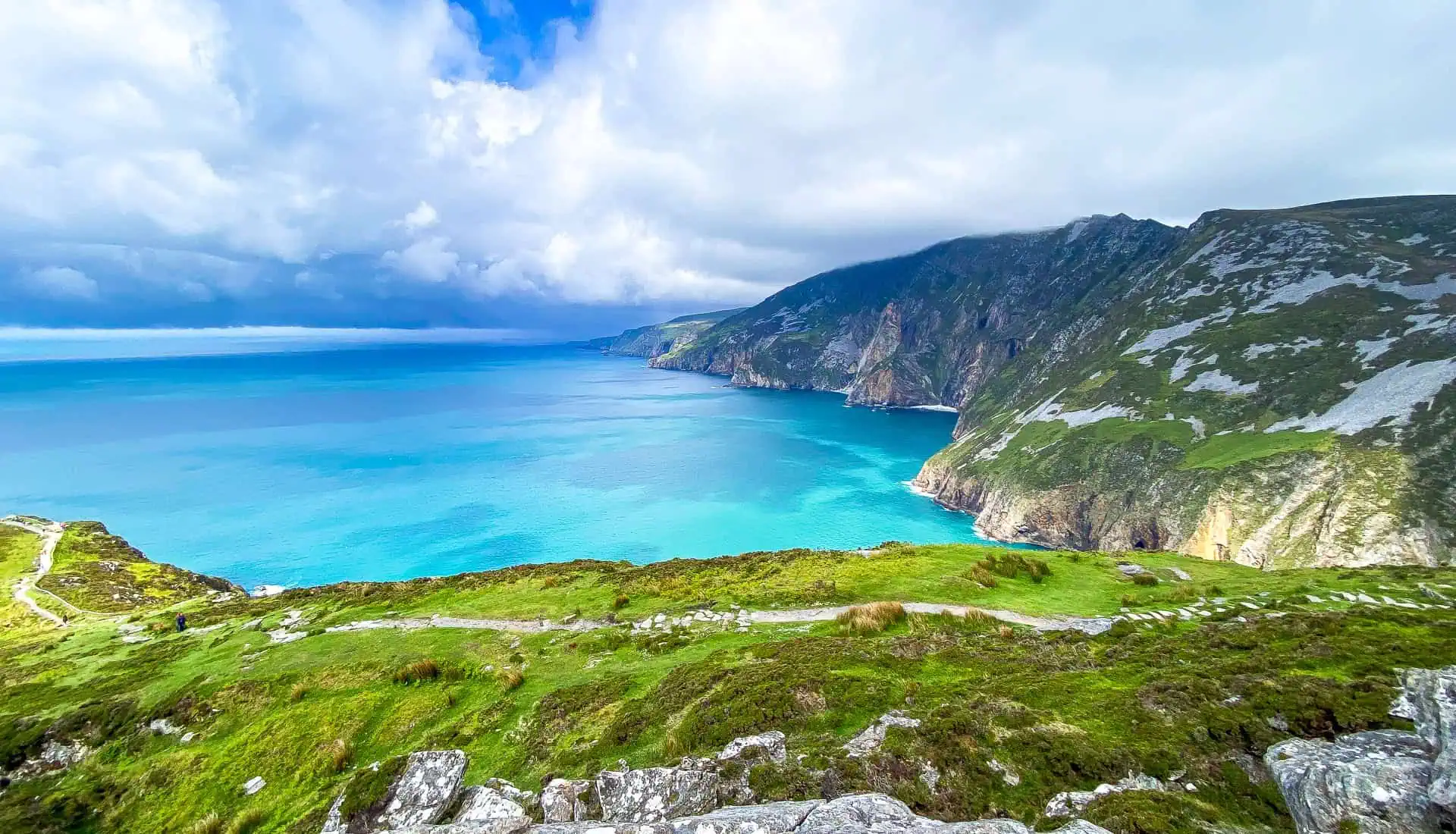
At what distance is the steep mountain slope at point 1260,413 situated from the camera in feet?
225

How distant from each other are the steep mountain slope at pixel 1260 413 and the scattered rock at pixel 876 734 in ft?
270

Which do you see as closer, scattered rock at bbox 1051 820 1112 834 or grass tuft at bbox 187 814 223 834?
scattered rock at bbox 1051 820 1112 834

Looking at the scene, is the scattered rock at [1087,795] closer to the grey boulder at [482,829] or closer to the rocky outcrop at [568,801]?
the rocky outcrop at [568,801]

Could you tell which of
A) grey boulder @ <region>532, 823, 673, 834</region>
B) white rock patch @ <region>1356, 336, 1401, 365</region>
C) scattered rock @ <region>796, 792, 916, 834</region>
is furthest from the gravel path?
white rock patch @ <region>1356, 336, 1401, 365</region>

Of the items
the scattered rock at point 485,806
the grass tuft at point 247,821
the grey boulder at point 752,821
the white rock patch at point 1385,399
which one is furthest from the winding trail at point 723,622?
the white rock patch at point 1385,399

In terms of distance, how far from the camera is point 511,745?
13797mm

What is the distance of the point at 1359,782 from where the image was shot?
7.07 metres

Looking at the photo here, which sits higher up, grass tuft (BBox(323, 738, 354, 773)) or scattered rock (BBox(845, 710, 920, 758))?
scattered rock (BBox(845, 710, 920, 758))

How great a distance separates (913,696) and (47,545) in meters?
87.2

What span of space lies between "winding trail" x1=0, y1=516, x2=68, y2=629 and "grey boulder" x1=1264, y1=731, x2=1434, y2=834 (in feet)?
192

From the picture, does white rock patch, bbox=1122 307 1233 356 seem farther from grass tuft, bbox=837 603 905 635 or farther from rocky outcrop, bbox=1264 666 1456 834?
rocky outcrop, bbox=1264 666 1456 834

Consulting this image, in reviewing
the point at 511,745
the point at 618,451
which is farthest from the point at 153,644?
the point at 618,451

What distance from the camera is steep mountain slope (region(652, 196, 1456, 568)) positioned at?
6862 centimetres

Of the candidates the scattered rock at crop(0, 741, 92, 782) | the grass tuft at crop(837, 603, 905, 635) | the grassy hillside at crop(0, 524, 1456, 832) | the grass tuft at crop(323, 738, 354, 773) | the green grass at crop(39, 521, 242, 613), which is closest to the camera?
the grassy hillside at crop(0, 524, 1456, 832)
